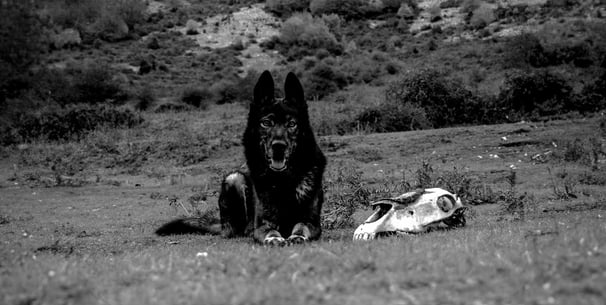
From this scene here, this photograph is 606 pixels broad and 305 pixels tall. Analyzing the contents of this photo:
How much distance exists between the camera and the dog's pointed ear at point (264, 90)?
11.7 meters

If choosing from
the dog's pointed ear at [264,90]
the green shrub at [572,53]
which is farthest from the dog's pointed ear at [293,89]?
the green shrub at [572,53]

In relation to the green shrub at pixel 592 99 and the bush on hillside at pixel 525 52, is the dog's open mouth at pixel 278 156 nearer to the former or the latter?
the green shrub at pixel 592 99

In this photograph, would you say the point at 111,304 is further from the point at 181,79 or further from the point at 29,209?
the point at 181,79

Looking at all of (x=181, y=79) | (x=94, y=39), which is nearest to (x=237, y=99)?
(x=181, y=79)

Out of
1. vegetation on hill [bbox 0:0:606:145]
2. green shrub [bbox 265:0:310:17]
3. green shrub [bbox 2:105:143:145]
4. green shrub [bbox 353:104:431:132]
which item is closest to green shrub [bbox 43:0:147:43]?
vegetation on hill [bbox 0:0:606:145]

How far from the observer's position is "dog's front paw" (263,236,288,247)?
10.4m

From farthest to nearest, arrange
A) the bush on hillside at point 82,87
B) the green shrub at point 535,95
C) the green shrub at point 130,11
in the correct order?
the green shrub at point 130,11, the bush on hillside at point 82,87, the green shrub at point 535,95

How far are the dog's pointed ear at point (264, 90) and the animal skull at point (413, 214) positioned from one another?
8.79 feet

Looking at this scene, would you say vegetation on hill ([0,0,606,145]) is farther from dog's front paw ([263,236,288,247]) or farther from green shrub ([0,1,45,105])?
dog's front paw ([263,236,288,247])

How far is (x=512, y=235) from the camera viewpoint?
9523 millimetres

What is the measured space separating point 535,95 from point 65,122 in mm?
27518

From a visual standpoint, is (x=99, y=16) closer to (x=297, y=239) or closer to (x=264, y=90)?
(x=264, y=90)

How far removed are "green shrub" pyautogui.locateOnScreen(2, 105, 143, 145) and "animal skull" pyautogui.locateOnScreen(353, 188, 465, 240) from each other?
29.5 m

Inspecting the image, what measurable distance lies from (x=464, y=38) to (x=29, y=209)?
5575 cm
